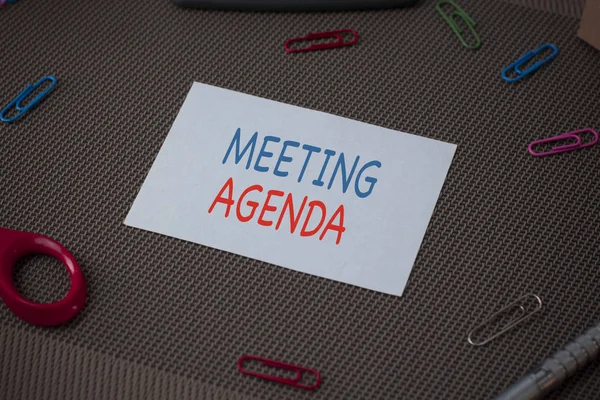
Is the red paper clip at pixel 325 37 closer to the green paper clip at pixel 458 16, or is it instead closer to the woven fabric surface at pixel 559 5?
the green paper clip at pixel 458 16

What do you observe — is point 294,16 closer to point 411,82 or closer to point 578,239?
point 411,82

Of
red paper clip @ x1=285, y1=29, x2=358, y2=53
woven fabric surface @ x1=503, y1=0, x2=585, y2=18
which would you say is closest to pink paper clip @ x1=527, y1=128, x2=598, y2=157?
woven fabric surface @ x1=503, y1=0, x2=585, y2=18

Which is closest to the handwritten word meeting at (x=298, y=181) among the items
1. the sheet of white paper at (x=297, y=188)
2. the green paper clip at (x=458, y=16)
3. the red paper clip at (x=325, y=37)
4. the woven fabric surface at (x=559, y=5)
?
the sheet of white paper at (x=297, y=188)

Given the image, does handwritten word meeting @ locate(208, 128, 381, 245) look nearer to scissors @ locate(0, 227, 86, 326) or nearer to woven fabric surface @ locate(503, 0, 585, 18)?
scissors @ locate(0, 227, 86, 326)

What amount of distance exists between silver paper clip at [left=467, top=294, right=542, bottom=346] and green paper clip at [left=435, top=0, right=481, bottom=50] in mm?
425

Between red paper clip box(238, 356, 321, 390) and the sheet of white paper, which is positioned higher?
the sheet of white paper

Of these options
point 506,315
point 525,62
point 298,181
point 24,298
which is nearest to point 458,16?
point 525,62

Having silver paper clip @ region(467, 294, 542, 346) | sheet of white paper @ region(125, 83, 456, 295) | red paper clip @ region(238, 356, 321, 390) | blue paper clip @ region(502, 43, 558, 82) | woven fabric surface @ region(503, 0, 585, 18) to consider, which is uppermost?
woven fabric surface @ region(503, 0, 585, 18)

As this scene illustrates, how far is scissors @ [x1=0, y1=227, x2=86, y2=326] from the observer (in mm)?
927

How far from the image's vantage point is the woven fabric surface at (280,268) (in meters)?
0.94

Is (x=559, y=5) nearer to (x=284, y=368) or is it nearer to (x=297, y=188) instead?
(x=297, y=188)

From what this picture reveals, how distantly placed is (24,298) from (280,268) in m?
0.36

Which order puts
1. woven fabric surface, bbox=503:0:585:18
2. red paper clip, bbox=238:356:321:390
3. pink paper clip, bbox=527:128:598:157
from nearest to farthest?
red paper clip, bbox=238:356:321:390 → pink paper clip, bbox=527:128:598:157 → woven fabric surface, bbox=503:0:585:18

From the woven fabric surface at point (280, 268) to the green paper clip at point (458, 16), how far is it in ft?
0.04
